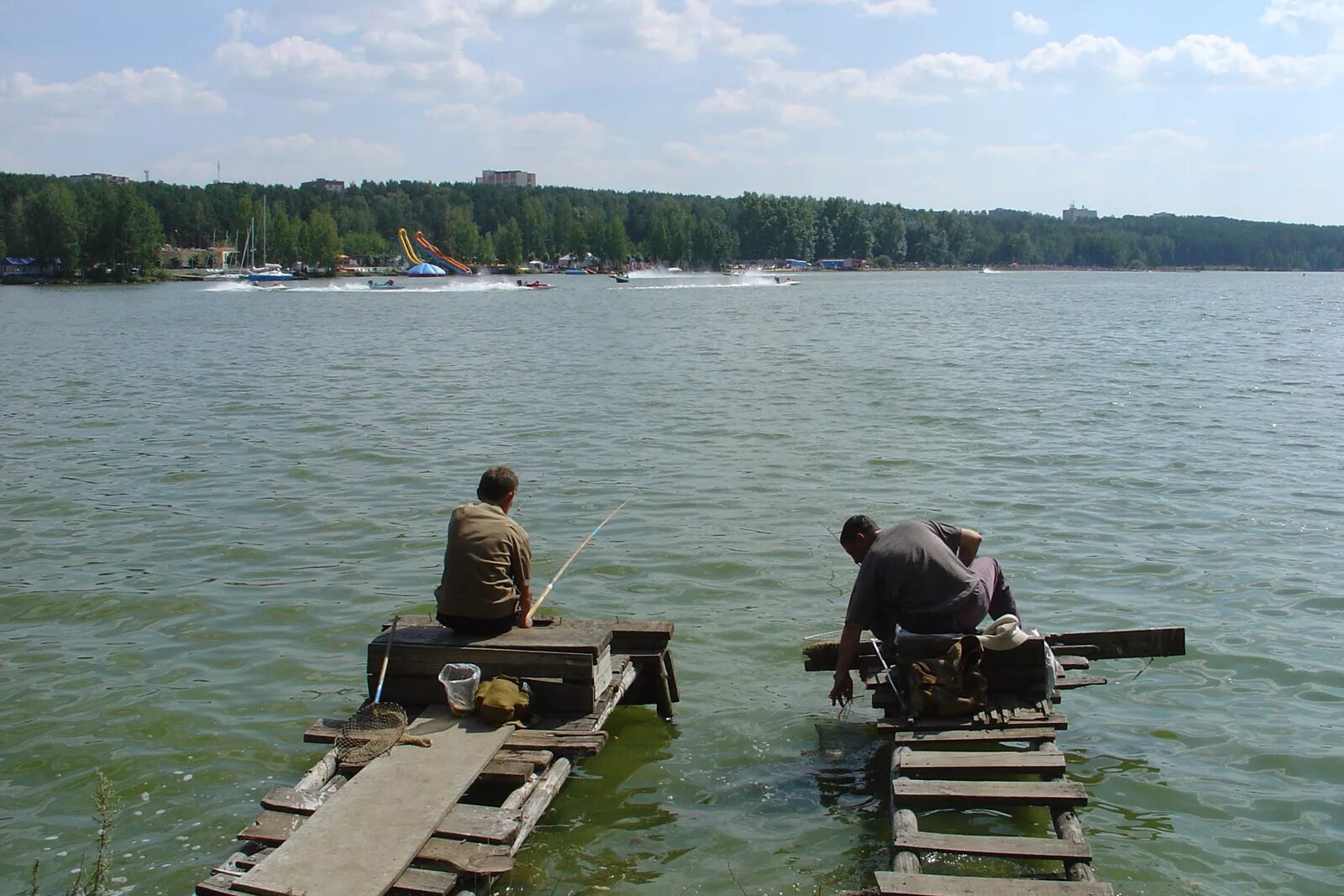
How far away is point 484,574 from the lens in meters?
8.16

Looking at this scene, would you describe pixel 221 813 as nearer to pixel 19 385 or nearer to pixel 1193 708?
pixel 1193 708

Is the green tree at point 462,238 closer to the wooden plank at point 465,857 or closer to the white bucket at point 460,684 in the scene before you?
the white bucket at point 460,684

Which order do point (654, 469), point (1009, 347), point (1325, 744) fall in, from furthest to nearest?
point (1009, 347)
point (654, 469)
point (1325, 744)

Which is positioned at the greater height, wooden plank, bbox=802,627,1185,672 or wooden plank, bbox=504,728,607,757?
wooden plank, bbox=802,627,1185,672

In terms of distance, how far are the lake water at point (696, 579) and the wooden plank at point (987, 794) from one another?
1.55ft

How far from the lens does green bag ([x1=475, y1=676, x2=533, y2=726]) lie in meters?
7.62

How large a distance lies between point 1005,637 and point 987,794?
1.49m

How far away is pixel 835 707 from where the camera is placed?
9.66 meters

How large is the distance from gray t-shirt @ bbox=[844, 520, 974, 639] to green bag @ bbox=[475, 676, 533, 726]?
2367mm

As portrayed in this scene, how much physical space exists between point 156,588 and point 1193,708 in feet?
35.5

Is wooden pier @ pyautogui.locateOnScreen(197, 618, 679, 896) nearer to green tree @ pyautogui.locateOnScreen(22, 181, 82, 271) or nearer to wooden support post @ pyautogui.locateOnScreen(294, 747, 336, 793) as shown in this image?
wooden support post @ pyautogui.locateOnScreen(294, 747, 336, 793)

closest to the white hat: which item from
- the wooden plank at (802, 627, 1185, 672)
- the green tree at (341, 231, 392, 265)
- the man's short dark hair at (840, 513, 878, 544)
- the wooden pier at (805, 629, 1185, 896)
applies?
the wooden pier at (805, 629, 1185, 896)

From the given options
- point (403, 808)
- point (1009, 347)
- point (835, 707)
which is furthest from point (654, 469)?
point (1009, 347)

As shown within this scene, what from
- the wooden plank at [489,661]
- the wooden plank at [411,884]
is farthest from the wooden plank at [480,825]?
the wooden plank at [489,661]
